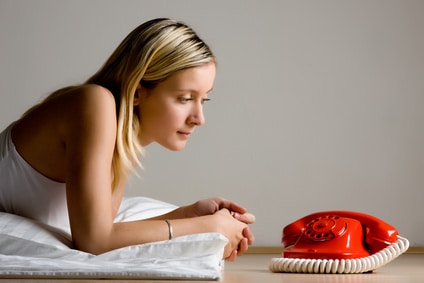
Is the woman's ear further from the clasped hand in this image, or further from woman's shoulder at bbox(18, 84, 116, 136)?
the clasped hand

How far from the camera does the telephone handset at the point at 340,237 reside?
6.62ft

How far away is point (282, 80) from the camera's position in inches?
155

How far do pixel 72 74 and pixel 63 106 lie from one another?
2025mm

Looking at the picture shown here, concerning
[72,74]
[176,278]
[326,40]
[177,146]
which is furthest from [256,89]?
[176,278]

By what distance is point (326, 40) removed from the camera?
3.93 meters

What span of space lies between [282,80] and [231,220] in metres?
2.01

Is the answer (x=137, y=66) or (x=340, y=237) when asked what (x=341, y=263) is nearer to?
(x=340, y=237)

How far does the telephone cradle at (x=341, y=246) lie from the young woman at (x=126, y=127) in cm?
14

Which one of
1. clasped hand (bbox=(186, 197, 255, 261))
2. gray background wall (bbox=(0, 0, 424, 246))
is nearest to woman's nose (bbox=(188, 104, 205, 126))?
clasped hand (bbox=(186, 197, 255, 261))

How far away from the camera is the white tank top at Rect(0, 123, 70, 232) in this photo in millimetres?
2047

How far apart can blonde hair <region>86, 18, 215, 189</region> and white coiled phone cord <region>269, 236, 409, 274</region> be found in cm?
48

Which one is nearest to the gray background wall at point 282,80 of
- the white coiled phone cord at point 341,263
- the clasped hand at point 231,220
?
the clasped hand at point 231,220

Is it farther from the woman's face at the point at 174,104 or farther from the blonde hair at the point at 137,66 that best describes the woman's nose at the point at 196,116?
the blonde hair at the point at 137,66

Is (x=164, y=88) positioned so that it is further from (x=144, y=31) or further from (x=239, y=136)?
(x=239, y=136)
